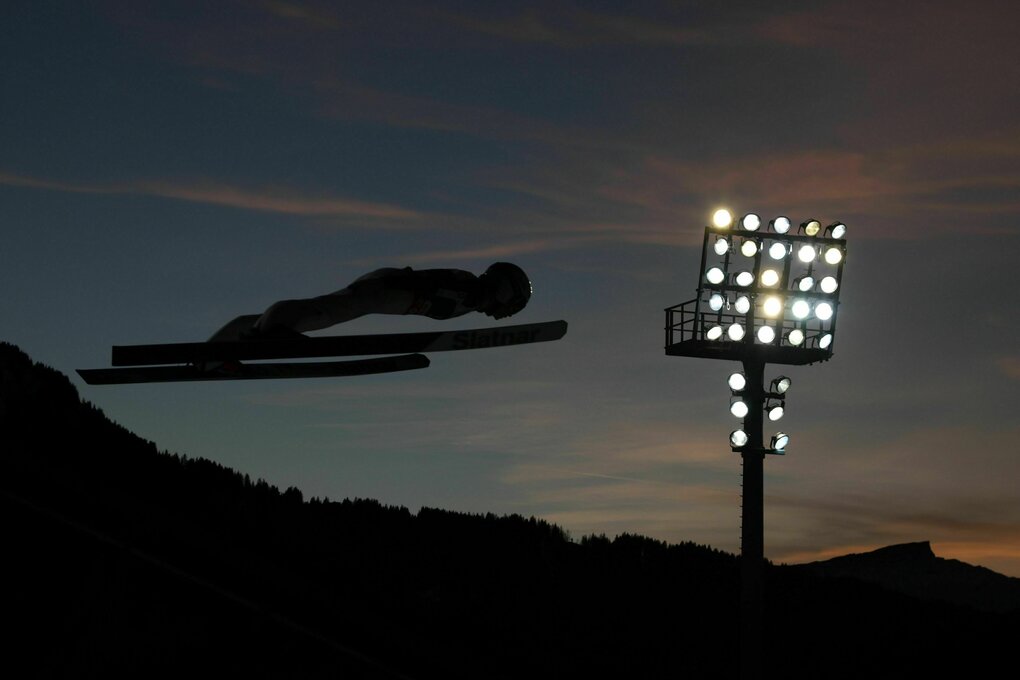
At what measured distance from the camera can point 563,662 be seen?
85.0ft

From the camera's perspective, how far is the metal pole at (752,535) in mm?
14797

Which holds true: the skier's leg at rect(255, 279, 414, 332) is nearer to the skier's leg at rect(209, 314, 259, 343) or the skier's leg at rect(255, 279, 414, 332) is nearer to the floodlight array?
the skier's leg at rect(209, 314, 259, 343)

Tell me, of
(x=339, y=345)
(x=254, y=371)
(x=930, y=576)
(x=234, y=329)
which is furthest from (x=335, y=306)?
(x=930, y=576)

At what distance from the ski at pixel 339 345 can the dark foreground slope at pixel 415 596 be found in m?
1.91

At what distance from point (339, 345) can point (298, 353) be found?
46cm

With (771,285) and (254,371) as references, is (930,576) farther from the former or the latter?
(254,371)

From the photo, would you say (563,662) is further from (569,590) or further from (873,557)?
(873,557)

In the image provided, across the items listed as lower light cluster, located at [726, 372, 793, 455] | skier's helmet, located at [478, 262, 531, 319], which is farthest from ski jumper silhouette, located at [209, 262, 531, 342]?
lower light cluster, located at [726, 372, 793, 455]

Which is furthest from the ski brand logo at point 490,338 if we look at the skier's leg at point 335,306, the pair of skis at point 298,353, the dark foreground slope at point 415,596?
the dark foreground slope at point 415,596

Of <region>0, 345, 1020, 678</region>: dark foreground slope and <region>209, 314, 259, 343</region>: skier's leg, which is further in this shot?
<region>0, 345, 1020, 678</region>: dark foreground slope

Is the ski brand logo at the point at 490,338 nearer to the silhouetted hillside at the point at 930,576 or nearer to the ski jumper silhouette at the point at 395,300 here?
the ski jumper silhouette at the point at 395,300

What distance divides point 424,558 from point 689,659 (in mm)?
7666

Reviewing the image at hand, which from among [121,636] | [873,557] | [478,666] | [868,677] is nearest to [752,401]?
[478,666]

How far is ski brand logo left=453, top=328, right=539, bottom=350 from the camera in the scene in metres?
8.40
